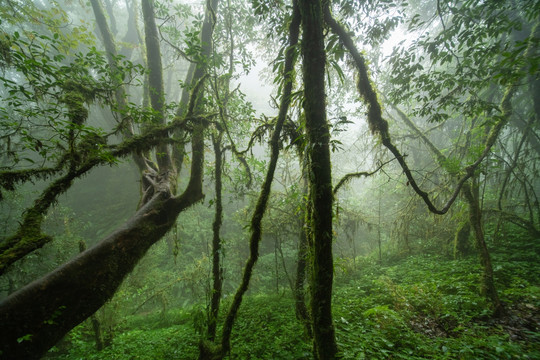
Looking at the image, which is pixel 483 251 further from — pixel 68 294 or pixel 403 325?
pixel 68 294

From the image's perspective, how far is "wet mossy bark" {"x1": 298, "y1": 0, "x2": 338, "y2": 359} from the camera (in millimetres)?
2305

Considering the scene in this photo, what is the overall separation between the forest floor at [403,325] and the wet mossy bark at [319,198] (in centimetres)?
63

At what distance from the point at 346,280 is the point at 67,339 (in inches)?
341

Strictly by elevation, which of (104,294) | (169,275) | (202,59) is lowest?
(169,275)

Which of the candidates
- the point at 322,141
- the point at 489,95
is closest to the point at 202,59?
the point at 322,141

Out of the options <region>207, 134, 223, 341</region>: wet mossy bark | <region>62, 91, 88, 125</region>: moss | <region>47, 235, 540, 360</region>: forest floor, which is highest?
<region>62, 91, 88, 125</region>: moss

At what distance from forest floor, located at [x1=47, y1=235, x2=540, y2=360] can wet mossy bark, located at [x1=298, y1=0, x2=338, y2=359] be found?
63 cm

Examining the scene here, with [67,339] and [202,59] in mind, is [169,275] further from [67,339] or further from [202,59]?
[202,59]

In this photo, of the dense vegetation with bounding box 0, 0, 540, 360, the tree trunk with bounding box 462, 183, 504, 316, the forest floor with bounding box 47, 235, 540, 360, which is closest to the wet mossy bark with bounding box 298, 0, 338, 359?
the dense vegetation with bounding box 0, 0, 540, 360

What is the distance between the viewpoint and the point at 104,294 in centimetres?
357

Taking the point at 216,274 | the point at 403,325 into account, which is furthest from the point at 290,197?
the point at 403,325

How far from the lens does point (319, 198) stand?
2.29m

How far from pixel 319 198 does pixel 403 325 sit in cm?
342

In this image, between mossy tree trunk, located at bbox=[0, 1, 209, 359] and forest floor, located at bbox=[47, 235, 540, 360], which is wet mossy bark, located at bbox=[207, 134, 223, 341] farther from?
mossy tree trunk, located at bbox=[0, 1, 209, 359]
